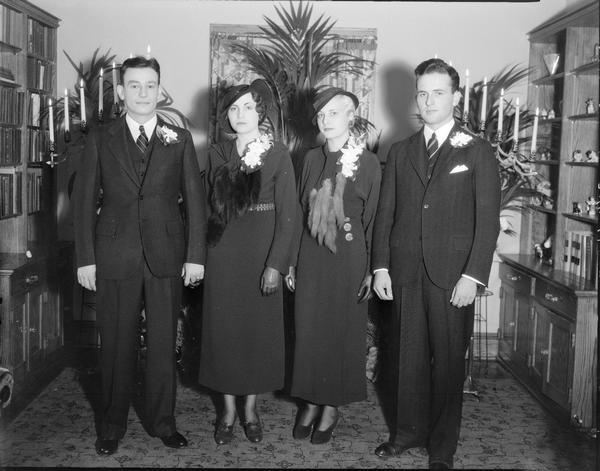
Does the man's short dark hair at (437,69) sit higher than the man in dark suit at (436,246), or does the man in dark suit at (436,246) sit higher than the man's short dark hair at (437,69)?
the man's short dark hair at (437,69)

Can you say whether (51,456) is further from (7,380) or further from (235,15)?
(235,15)

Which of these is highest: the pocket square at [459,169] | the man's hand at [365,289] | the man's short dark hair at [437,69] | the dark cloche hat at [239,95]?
the man's short dark hair at [437,69]

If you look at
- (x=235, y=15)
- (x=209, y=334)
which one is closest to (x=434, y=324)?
(x=209, y=334)

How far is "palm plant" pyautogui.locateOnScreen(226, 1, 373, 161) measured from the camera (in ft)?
14.7

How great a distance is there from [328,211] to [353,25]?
235cm

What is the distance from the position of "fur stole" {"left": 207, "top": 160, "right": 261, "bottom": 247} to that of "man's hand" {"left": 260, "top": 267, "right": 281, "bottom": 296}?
283 mm

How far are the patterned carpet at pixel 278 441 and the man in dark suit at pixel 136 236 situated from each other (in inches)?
8.2

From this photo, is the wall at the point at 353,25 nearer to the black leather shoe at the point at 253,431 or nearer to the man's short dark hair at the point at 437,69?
the man's short dark hair at the point at 437,69

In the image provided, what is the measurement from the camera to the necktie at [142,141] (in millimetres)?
3100

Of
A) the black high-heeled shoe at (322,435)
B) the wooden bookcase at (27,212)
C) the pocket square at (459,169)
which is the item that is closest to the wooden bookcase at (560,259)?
the pocket square at (459,169)

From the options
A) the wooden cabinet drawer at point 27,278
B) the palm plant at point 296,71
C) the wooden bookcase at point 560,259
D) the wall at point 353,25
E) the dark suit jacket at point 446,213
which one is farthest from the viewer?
the wall at point 353,25

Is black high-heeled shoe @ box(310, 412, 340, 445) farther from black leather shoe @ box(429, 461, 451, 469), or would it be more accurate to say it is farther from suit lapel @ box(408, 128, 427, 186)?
suit lapel @ box(408, 128, 427, 186)

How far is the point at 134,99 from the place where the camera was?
3053 millimetres

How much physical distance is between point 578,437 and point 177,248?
231cm
